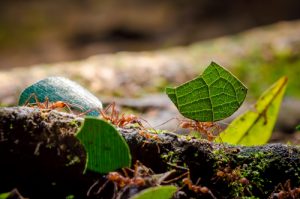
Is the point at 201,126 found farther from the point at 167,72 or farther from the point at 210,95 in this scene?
the point at 167,72

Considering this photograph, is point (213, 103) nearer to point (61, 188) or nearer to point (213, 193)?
point (213, 193)

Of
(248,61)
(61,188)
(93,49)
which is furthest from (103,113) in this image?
(93,49)

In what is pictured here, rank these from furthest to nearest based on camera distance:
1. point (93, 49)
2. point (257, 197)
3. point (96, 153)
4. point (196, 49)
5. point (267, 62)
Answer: point (93, 49)
point (196, 49)
point (267, 62)
point (257, 197)
point (96, 153)

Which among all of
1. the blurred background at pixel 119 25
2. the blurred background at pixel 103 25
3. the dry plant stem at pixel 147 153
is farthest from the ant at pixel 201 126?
the blurred background at pixel 103 25

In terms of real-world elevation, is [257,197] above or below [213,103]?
below

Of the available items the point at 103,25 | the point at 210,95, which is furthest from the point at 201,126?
the point at 103,25

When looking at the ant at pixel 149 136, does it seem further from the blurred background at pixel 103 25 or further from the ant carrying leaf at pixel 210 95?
the blurred background at pixel 103 25
